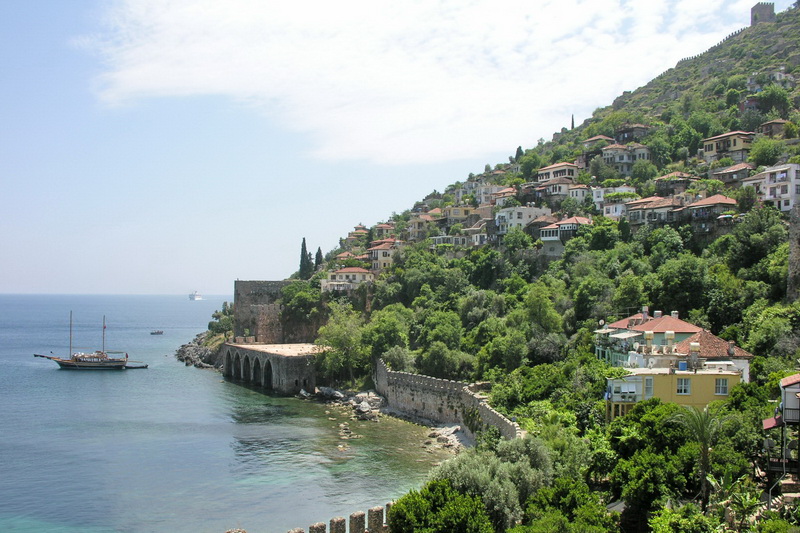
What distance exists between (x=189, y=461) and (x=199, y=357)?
50098 mm

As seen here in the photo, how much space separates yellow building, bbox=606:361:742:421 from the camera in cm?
2769

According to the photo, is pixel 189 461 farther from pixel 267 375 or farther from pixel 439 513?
pixel 267 375

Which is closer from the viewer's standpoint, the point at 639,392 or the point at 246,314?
the point at 639,392

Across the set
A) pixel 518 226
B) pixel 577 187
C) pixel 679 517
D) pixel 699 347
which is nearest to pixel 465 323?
pixel 518 226

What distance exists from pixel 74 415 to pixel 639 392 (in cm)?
4191

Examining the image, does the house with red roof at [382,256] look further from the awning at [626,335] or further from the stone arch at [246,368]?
the awning at [626,335]

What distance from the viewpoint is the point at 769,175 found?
50875 mm

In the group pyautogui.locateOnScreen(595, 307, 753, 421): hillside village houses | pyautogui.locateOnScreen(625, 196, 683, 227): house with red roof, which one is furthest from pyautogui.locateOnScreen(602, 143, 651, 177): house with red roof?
pyautogui.locateOnScreen(595, 307, 753, 421): hillside village houses

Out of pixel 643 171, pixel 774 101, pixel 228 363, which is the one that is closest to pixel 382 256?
pixel 228 363

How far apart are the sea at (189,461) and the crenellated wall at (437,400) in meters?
2.00

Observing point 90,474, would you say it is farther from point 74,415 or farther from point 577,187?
point 577,187

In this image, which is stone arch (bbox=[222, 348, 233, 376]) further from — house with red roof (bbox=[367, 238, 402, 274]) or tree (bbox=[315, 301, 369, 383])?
house with red roof (bbox=[367, 238, 402, 274])

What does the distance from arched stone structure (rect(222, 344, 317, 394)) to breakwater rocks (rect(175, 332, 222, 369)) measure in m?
3.98

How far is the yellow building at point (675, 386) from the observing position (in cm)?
2769
